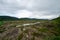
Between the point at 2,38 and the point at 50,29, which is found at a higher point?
the point at 50,29

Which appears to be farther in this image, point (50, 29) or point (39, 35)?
point (50, 29)

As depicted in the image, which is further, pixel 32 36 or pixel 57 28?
pixel 57 28

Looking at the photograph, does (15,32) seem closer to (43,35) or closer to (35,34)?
(35,34)

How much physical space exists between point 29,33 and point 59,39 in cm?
791

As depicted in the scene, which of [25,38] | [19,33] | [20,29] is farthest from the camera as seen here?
[20,29]

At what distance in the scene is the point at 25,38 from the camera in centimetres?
2877

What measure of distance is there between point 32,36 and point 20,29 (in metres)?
5.18

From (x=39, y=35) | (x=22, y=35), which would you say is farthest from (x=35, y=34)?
Result: (x=22, y=35)

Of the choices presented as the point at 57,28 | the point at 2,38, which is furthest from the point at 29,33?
the point at 57,28

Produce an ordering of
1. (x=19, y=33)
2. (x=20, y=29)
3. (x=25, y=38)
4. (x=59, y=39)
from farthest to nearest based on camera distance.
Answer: (x=20, y=29), (x=19, y=33), (x=25, y=38), (x=59, y=39)

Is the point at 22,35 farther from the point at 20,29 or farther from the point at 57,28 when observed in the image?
the point at 57,28

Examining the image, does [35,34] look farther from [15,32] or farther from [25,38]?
[15,32]

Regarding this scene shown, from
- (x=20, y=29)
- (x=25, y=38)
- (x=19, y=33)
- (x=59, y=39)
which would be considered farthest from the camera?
(x=20, y=29)

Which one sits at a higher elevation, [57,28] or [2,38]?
[57,28]
